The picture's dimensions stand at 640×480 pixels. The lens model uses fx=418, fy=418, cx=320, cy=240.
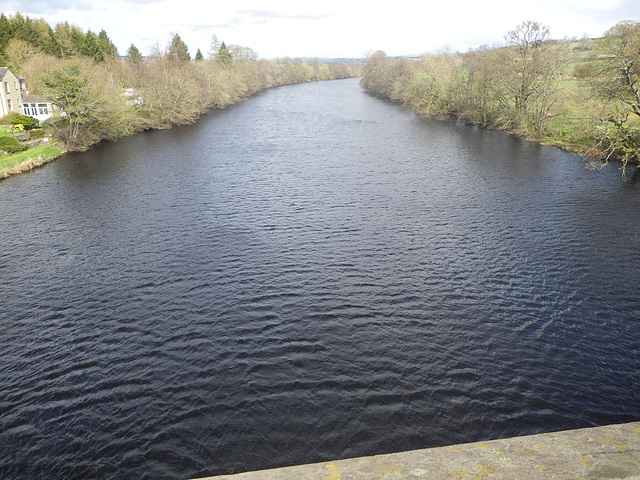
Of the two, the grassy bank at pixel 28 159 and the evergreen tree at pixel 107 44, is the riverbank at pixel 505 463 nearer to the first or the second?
the grassy bank at pixel 28 159

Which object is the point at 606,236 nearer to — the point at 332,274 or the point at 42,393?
the point at 332,274

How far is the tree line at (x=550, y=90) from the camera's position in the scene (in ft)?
130

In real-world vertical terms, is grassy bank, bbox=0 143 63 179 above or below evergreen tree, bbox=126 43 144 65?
below

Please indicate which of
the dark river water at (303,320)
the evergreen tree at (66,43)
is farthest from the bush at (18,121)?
the evergreen tree at (66,43)

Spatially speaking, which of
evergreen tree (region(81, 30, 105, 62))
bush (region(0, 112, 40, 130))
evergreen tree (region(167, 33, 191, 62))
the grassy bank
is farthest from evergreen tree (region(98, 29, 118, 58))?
the grassy bank

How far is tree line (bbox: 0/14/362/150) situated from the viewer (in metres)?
53.8

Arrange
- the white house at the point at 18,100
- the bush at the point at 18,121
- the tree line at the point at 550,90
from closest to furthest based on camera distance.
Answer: the tree line at the point at 550,90 < the bush at the point at 18,121 < the white house at the point at 18,100

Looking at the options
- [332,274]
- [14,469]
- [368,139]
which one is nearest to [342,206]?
[332,274]

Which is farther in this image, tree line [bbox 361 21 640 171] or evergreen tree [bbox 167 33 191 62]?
evergreen tree [bbox 167 33 191 62]

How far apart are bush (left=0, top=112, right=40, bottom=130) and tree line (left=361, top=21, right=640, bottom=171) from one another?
63.6 m

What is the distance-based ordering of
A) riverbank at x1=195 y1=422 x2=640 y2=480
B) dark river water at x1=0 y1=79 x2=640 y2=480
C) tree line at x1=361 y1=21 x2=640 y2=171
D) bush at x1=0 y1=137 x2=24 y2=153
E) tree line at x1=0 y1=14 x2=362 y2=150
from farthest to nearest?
tree line at x1=0 y1=14 x2=362 y2=150 < bush at x1=0 y1=137 x2=24 y2=153 < tree line at x1=361 y1=21 x2=640 y2=171 < dark river water at x1=0 y1=79 x2=640 y2=480 < riverbank at x1=195 y1=422 x2=640 y2=480

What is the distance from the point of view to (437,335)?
16234 mm

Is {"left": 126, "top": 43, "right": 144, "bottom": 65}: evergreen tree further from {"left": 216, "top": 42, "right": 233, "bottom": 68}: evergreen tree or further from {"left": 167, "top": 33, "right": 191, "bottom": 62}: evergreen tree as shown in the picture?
{"left": 216, "top": 42, "right": 233, "bottom": 68}: evergreen tree

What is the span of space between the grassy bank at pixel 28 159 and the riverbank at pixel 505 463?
4612cm
